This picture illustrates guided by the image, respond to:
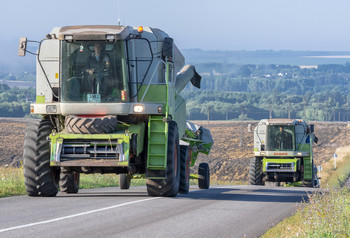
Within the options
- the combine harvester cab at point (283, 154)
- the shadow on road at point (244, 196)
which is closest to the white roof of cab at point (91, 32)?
the shadow on road at point (244, 196)

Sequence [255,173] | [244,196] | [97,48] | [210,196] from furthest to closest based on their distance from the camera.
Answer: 1. [255,173]
2. [244,196]
3. [210,196]
4. [97,48]

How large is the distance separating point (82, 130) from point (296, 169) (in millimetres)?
23412

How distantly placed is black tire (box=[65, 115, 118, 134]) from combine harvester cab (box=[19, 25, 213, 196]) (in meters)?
0.02

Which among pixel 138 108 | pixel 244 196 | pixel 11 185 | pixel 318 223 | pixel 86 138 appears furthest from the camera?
pixel 244 196

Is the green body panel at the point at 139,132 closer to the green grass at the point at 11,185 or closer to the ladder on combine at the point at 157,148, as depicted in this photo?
the ladder on combine at the point at 157,148

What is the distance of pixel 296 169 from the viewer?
38.4 meters

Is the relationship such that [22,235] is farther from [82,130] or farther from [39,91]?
[39,91]

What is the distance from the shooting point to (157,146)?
17.5 m

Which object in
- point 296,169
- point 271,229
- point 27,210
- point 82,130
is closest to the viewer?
point 271,229

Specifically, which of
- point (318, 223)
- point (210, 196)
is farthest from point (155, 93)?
point (318, 223)

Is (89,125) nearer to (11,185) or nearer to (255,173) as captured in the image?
(11,185)

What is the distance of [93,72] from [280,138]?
23198 mm

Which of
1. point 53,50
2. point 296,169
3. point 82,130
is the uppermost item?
point 53,50

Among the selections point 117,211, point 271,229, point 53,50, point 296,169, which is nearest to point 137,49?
point 53,50
